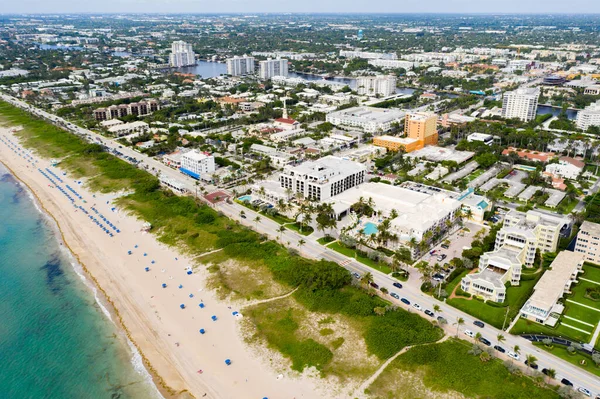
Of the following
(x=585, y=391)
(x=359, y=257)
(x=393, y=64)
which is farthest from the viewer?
(x=393, y=64)

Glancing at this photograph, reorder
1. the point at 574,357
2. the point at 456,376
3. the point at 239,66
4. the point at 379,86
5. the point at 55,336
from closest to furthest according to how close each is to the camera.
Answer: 1. the point at 456,376
2. the point at 574,357
3. the point at 55,336
4. the point at 379,86
5. the point at 239,66

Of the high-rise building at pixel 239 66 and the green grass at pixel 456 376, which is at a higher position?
the high-rise building at pixel 239 66

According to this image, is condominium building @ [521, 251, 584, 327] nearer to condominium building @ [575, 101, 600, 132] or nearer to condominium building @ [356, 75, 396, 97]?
condominium building @ [575, 101, 600, 132]

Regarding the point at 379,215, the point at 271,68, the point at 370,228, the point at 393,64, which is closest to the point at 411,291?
the point at 370,228

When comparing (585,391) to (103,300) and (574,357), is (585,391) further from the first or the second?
(103,300)

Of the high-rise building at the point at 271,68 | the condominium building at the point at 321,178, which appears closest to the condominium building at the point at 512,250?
the condominium building at the point at 321,178

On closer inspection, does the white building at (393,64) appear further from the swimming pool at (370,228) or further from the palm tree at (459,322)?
the palm tree at (459,322)

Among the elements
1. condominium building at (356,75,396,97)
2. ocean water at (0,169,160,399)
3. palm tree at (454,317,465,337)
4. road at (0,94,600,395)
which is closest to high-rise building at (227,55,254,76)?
condominium building at (356,75,396,97)
